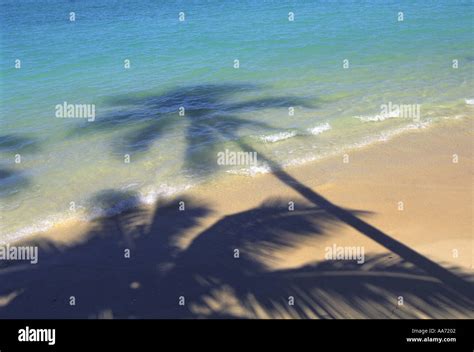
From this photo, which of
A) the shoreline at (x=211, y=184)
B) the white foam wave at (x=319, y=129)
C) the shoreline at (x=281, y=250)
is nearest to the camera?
the shoreline at (x=281, y=250)

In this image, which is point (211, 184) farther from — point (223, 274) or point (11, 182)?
point (11, 182)

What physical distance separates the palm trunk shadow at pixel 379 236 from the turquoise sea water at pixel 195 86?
95cm

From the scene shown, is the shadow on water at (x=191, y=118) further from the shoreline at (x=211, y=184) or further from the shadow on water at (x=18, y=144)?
the shadow on water at (x=18, y=144)

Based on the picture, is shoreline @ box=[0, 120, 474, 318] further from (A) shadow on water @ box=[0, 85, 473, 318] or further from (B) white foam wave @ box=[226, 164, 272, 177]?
(B) white foam wave @ box=[226, 164, 272, 177]

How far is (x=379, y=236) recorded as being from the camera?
984cm

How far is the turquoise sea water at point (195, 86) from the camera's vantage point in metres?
13.3

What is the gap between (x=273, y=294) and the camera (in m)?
8.57

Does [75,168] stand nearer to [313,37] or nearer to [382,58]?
[382,58]

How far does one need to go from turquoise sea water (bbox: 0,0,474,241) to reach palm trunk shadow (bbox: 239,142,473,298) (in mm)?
947

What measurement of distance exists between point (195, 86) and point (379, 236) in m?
10.8

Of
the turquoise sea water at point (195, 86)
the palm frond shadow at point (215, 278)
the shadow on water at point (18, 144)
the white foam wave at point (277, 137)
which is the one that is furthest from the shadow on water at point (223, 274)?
the shadow on water at point (18, 144)

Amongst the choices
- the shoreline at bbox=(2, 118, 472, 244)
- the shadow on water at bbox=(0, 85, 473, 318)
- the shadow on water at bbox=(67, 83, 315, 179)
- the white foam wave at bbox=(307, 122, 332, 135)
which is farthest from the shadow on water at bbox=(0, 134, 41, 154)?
the white foam wave at bbox=(307, 122, 332, 135)

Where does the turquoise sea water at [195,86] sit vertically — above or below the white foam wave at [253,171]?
above

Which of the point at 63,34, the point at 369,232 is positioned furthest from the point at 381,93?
the point at 63,34
